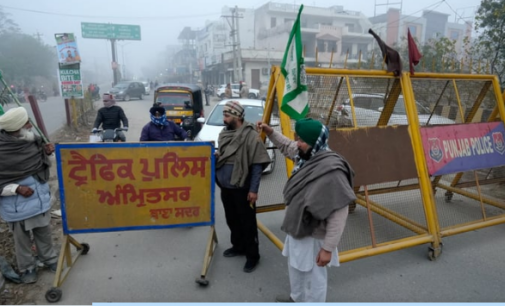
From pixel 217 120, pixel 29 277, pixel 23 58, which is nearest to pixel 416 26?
pixel 217 120

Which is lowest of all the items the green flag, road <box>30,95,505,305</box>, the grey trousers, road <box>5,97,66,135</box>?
road <box>30,95,505,305</box>

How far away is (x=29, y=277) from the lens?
2996 mm

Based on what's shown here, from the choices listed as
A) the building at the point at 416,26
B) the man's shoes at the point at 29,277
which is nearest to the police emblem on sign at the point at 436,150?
the man's shoes at the point at 29,277

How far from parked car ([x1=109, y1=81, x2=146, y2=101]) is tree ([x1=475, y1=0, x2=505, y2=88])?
25824 millimetres

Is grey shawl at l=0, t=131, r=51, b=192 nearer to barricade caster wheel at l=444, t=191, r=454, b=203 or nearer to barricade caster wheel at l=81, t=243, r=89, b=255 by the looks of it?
barricade caster wheel at l=81, t=243, r=89, b=255

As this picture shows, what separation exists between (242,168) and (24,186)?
77.3 inches

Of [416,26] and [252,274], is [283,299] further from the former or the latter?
[416,26]

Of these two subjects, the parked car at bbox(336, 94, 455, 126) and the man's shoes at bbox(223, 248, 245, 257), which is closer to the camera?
the man's shoes at bbox(223, 248, 245, 257)

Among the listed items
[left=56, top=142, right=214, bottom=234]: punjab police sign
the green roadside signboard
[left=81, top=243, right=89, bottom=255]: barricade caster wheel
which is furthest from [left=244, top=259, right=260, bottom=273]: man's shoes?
the green roadside signboard

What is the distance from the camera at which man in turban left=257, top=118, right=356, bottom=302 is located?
1969 millimetres

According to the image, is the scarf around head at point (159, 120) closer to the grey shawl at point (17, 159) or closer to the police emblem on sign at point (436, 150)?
the grey shawl at point (17, 159)

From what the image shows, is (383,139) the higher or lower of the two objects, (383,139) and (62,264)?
the higher

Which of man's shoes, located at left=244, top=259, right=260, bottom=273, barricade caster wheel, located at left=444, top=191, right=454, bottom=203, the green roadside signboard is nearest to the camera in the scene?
man's shoes, located at left=244, top=259, right=260, bottom=273

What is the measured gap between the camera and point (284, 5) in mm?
44781
